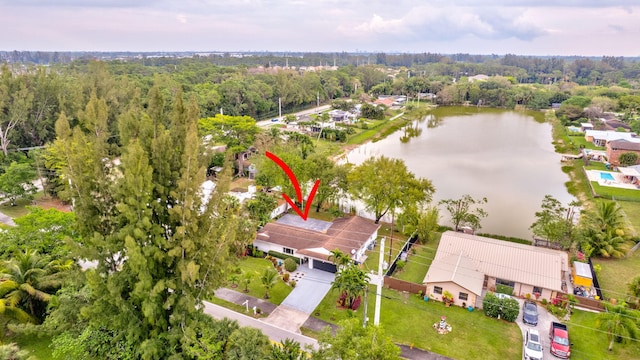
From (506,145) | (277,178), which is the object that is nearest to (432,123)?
(506,145)

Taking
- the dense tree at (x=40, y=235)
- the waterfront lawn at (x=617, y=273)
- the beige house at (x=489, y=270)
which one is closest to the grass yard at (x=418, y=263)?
the beige house at (x=489, y=270)

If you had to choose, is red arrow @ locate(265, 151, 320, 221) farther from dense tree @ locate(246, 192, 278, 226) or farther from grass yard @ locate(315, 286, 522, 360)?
grass yard @ locate(315, 286, 522, 360)

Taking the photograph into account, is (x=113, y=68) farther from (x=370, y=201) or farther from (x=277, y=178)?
(x=370, y=201)

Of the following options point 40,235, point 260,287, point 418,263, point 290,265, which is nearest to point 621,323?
point 418,263

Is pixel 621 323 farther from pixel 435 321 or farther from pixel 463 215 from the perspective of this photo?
pixel 463 215

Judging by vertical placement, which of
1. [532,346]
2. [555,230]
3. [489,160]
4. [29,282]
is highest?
[29,282]

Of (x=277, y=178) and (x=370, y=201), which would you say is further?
(x=277, y=178)

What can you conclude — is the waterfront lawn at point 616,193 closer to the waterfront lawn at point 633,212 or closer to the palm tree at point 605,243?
the waterfront lawn at point 633,212

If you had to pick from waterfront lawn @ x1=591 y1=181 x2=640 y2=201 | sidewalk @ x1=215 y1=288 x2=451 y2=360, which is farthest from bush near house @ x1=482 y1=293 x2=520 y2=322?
waterfront lawn @ x1=591 y1=181 x2=640 y2=201
